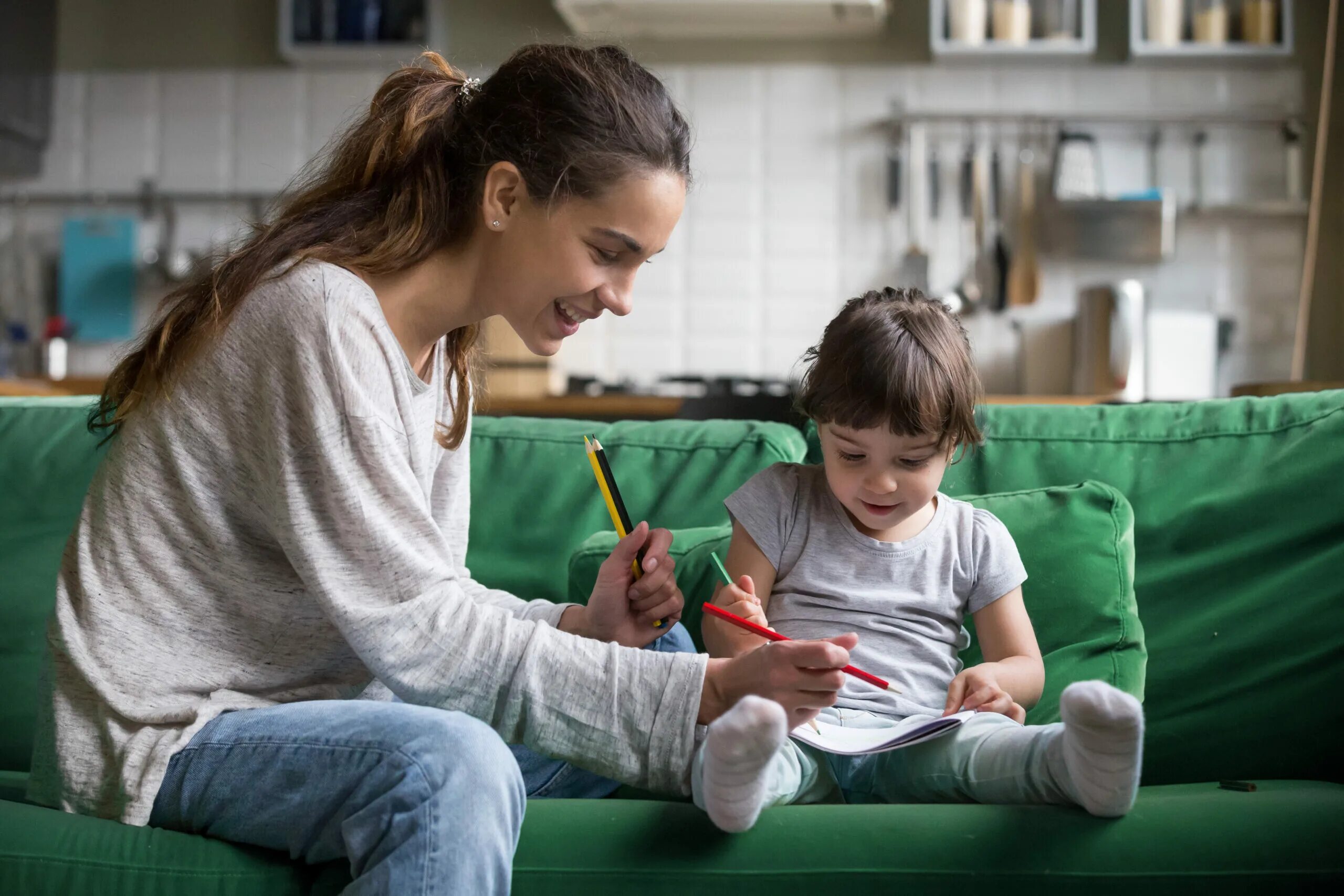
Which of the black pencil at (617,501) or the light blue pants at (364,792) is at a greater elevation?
the black pencil at (617,501)

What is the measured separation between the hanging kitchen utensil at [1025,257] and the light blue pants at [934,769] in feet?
9.53

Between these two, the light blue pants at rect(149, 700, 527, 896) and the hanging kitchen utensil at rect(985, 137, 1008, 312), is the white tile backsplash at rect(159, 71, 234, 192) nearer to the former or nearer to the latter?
the hanging kitchen utensil at rect(985, 137, 1008, 312)

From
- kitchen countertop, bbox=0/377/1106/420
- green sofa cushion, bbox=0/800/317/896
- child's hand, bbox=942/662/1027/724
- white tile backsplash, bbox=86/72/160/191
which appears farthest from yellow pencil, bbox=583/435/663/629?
white tile backsplash, bbox=86/72/160/191

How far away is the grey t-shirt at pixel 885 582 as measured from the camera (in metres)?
1.42

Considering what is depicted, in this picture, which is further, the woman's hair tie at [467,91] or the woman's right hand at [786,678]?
the woman's hair tie at [467,91]

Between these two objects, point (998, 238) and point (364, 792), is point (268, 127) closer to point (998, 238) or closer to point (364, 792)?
point (998, 238)

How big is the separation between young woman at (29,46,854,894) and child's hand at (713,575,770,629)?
6 cm

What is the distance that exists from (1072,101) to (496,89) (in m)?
3.20

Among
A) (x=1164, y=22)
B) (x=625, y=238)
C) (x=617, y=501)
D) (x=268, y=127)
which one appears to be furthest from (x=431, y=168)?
(x=268, y=127)

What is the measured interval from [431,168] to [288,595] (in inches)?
17.7

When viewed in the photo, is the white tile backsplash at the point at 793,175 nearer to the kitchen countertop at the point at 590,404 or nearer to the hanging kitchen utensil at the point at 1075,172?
the hanging kitchen utensil at the point at 1075,172

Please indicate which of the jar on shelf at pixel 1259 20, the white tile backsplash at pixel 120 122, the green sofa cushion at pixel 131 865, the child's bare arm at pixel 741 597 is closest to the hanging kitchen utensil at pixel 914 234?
the jar on shelf at pixel 1259 20

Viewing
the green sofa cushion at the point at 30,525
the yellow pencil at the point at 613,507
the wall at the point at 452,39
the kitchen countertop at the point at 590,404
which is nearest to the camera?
the yellow pencil at the point at 613,507

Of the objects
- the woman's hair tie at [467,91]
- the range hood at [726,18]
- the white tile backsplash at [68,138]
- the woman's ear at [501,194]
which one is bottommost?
the woman's ear at [501,194]
